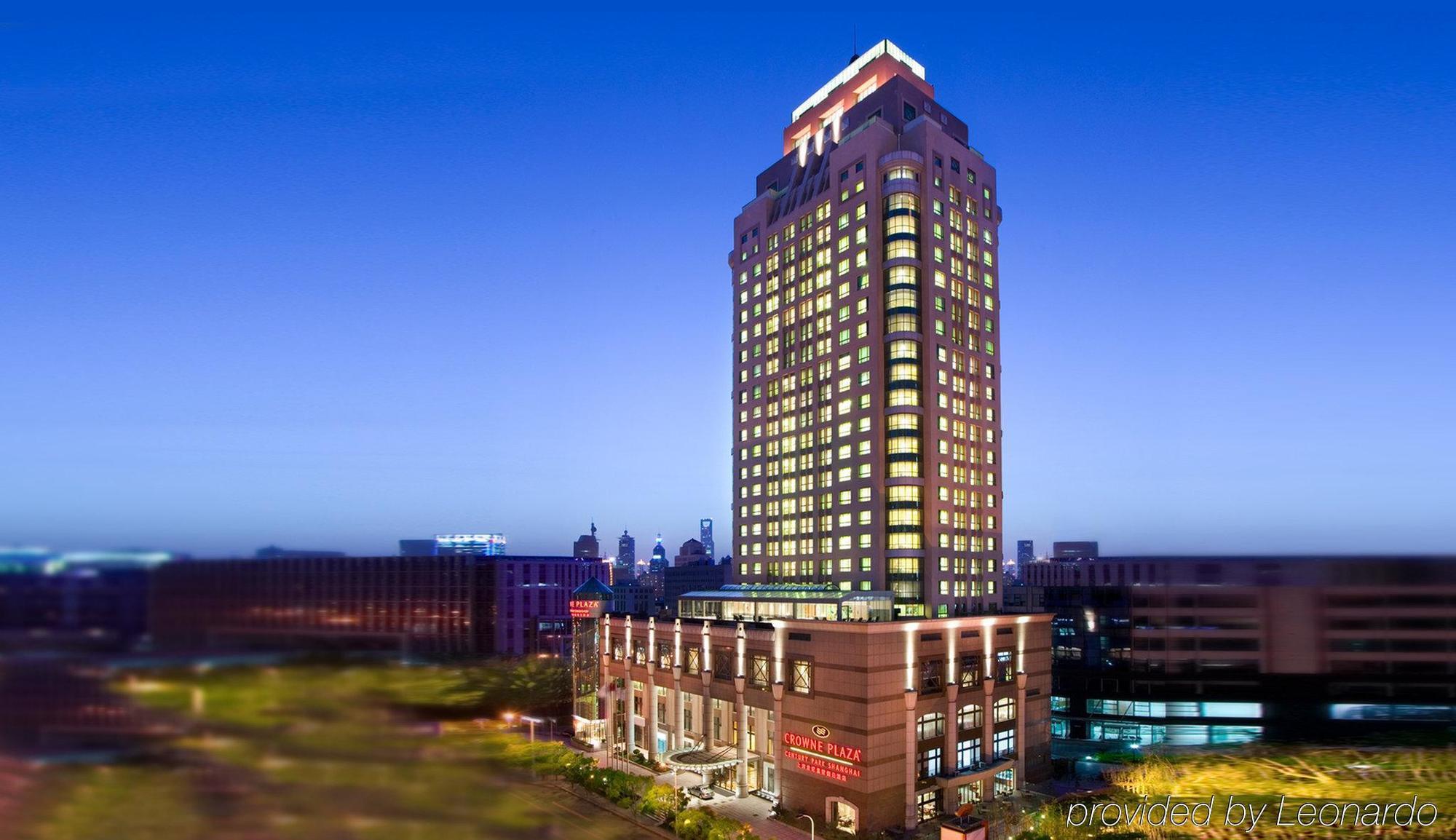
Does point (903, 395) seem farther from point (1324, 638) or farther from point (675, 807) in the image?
point (1324, 638)

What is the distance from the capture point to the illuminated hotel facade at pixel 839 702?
4941 centimetres

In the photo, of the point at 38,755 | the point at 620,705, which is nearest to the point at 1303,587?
the point at 38,755

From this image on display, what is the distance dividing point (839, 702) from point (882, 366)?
30.5 metres

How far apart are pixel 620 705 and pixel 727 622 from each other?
50.3 ft

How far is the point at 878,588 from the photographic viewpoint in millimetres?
67562

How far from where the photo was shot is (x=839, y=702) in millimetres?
50188

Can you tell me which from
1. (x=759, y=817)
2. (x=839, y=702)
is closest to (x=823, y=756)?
(x=839, y=702)

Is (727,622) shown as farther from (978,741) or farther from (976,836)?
(976,836)

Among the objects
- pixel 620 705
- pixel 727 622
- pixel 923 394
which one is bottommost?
pixel 620 705

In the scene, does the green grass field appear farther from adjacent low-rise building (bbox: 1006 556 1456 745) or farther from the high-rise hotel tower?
the high-rise hotel tower

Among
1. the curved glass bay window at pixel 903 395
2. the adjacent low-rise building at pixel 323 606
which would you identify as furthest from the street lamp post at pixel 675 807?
the adjacent low-rise building at pixel 323 606

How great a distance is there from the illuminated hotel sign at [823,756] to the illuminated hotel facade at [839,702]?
3.1 inches

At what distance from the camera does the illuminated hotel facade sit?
49406mm

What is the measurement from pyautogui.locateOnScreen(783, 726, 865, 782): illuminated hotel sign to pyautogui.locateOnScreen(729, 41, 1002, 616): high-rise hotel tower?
18.7 m
